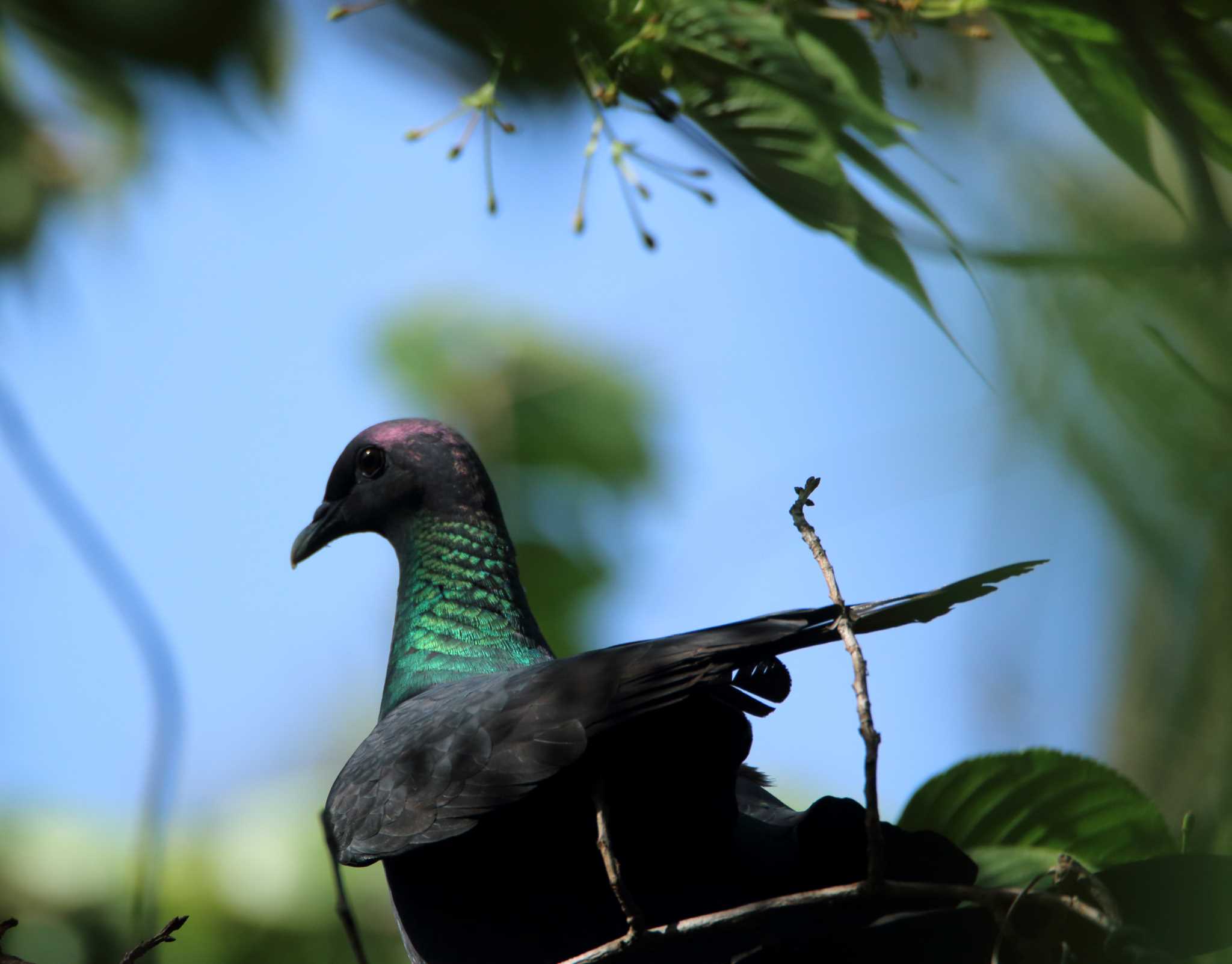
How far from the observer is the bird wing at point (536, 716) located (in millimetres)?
1945

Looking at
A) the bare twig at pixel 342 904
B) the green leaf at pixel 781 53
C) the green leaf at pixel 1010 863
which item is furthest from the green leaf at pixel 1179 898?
the bare twig at pixel 342 904

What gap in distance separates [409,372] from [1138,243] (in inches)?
200

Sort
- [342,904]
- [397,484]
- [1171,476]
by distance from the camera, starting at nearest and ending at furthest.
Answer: [1171,476], [342,904], [397,484]

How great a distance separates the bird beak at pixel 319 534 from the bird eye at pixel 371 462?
0.13 m

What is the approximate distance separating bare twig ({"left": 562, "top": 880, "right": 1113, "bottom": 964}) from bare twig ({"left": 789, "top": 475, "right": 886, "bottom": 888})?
0.03 metres

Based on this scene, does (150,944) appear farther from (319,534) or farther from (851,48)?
(851,48)

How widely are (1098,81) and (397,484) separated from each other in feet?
7.28

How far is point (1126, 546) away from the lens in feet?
3.05

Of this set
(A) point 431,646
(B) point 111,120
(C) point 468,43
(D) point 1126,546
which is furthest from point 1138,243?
(A) point 431,646

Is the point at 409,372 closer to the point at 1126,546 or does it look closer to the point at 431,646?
the point at 431,646

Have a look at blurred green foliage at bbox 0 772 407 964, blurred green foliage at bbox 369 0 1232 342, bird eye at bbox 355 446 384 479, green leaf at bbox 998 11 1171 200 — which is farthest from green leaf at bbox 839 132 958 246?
blurred green foliage at bbox 0 772 407 964

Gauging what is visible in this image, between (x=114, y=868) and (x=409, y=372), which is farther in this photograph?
(x=409, y=372)

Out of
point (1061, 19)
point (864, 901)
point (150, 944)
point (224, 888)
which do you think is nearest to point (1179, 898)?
point (864, 901)

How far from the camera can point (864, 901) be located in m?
1.72
